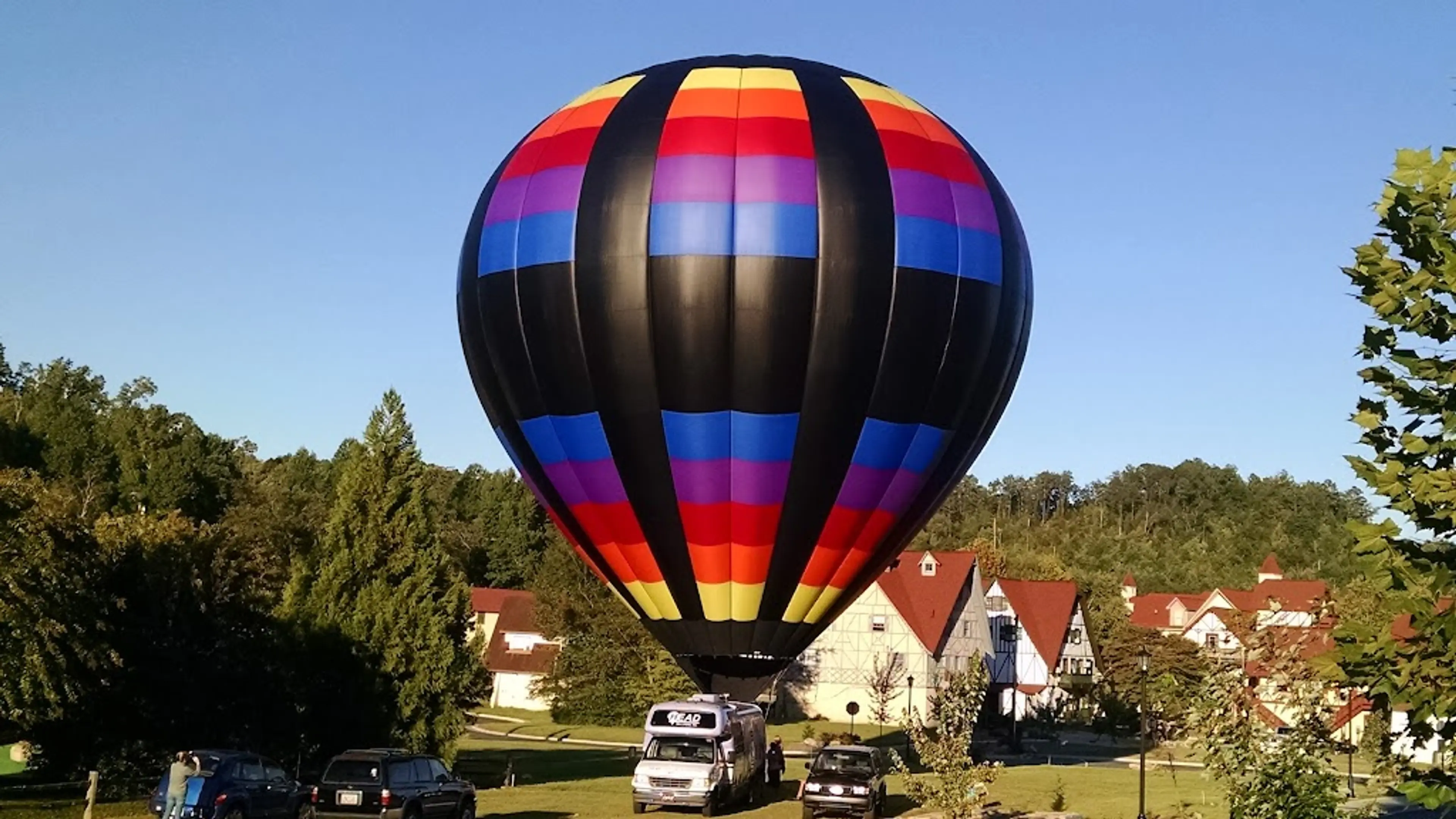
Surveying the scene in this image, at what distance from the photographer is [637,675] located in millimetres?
65188

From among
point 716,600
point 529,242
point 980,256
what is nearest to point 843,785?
point 716,600

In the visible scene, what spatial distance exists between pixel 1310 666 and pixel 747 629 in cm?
1960

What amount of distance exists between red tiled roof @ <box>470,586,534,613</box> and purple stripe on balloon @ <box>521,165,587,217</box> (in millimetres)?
61774

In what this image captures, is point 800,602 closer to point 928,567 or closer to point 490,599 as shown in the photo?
point 928,567

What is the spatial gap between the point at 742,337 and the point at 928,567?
45.8 metres

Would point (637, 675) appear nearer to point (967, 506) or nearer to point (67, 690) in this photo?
point (67, 690)

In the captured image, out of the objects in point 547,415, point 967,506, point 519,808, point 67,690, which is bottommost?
point 519,808

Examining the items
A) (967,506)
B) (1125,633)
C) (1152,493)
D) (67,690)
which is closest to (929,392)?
(67,690)

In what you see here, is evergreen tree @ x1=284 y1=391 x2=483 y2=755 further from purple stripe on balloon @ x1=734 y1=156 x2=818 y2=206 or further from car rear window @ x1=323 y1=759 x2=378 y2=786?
purple stripe on balloon @ x1=734 y1=156 x2=818 y2=206

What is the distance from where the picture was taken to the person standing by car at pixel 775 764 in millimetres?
33500

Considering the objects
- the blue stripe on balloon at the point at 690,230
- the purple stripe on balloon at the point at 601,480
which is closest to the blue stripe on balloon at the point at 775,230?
the blue stripe on balloon at the point at 690,230

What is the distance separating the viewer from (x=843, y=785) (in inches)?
1091

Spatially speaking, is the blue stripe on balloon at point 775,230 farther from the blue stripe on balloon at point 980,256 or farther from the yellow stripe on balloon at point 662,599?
the yellow stripe on balloon at point 662,599

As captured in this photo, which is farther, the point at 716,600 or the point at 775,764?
the point at 775,764
